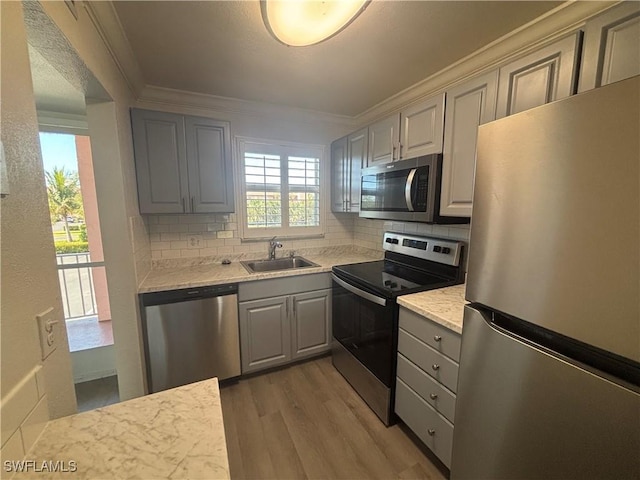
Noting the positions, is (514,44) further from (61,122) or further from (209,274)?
(61,122)

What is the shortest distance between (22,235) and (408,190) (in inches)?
71.9

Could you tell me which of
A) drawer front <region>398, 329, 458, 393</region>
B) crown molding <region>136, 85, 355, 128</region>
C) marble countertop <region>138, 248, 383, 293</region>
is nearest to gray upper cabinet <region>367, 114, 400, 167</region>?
crown molding <region>136, 85, 355, 128</region>

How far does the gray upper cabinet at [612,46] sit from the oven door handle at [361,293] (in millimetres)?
1383

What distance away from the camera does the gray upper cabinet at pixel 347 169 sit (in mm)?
2463

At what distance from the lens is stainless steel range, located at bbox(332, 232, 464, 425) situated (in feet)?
5.58

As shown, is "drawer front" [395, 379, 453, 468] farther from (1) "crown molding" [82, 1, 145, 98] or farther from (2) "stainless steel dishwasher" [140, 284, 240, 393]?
(1) "crown molding" [82, 1, 145, 98]

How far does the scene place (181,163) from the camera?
2057mm

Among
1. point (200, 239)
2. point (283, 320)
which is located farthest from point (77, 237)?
point (283, 320)

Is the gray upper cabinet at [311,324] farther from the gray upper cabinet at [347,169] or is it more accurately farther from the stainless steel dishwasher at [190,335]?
the gray upper cabinet at [347,169]

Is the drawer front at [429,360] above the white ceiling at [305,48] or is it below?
below

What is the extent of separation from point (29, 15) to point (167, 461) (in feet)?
Answer: 4.53

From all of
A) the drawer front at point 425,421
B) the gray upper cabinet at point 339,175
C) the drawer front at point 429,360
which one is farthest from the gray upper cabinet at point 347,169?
the drawer front at point 425,421

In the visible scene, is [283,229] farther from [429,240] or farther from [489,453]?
[489,453]

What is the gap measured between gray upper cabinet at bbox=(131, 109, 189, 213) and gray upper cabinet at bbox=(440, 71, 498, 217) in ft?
6.38
